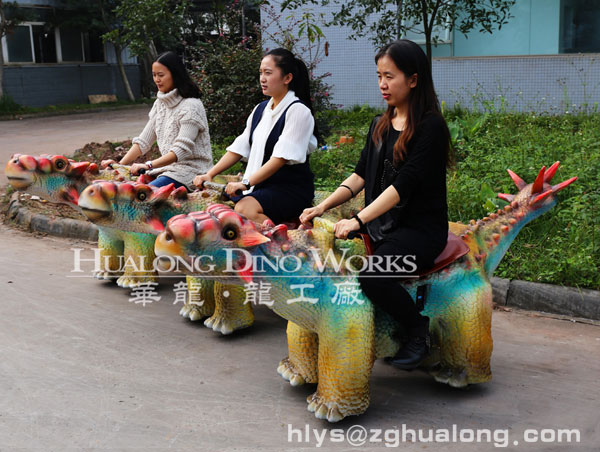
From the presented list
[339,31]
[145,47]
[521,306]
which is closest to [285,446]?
[521,306]

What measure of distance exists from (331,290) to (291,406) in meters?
0.68

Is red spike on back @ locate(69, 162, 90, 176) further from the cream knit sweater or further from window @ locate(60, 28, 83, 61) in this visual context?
window @ locate(60, 28, 83, 61)

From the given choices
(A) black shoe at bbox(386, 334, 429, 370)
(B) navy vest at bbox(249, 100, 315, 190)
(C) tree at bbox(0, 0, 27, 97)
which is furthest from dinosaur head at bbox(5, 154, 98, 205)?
(C) tree at bbox(0, 0, 27, 97)

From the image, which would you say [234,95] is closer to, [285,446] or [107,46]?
[285,446]

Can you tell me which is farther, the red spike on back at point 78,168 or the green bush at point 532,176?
the green bush at point 532,176

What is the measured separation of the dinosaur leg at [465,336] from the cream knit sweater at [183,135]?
240cm

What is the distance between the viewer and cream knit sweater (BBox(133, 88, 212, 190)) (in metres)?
4.87

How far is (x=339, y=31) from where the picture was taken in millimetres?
11688

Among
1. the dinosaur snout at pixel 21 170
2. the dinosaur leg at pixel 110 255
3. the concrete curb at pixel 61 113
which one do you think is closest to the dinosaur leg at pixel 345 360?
the dinosaur snout at pixel 21 170

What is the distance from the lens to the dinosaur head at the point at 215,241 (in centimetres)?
278

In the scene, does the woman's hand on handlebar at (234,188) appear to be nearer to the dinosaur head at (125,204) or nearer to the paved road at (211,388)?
the dinosaur head at (125,204)

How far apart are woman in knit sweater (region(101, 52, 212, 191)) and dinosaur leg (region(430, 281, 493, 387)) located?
7.83 ft

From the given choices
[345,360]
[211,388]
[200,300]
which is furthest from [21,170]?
[345,360]

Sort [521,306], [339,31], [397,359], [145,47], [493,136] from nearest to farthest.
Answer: [397,359] < [521,306] < [493,136] < [145,47] < [339,31]
